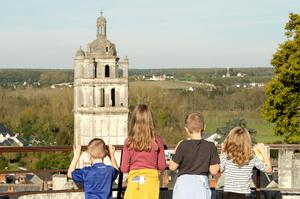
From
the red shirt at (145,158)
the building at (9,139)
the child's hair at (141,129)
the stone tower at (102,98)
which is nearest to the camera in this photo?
the child's hair at (141,129)

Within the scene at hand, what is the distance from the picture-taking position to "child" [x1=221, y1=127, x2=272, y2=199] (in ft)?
27.5

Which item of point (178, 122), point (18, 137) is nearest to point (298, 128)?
point (178, 122)

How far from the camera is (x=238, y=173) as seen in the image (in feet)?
28.2

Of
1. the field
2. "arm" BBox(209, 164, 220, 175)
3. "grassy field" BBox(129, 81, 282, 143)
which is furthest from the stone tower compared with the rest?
"arm" BBox(209, 164, 220, 175)

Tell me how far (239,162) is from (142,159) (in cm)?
107

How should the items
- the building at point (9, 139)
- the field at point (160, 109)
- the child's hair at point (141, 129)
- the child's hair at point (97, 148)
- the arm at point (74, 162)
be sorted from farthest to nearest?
the building at point (9, 139)
the field at point (160, 109)
the arm at point (74, 162)
the child's hair at point (97, 148)
the child's hair at point (141, 129)

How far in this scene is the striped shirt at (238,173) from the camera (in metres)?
8.57

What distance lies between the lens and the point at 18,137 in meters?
99.6

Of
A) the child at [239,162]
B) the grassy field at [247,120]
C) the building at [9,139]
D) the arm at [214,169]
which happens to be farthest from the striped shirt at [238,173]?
the building at [9,139]

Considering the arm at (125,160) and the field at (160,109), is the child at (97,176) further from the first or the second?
the field at (160,109)

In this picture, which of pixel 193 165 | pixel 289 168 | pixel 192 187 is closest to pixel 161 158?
pixel 193 165

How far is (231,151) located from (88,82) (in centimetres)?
5947

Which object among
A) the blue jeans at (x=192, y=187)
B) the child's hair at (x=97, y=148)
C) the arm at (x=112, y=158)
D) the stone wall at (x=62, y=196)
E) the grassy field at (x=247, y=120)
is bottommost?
the grassy field at (x=247, y=120)

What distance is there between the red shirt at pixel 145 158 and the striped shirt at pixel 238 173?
2.36 feet
